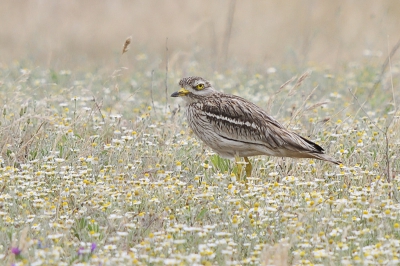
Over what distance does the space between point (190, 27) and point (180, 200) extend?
10486mm

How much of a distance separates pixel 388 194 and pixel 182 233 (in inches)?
73.1

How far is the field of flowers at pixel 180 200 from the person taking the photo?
15.9ft

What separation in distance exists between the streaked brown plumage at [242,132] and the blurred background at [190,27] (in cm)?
764

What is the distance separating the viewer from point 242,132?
7113 mm

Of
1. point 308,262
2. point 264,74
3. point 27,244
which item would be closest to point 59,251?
point 27,244

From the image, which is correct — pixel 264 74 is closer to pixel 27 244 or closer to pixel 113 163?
pixel 113 163

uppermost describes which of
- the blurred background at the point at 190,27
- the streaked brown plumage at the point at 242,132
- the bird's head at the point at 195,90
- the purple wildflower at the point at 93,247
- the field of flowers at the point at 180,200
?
the blurred background at the point at 190,27

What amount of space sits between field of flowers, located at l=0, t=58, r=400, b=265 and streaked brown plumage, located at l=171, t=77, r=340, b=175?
19 centimetres

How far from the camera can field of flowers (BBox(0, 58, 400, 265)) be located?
4840 millimetres

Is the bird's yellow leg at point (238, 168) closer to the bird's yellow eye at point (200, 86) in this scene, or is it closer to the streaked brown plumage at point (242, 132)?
the streaked brown plumage at point (242, 132)

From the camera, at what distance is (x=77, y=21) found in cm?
1689

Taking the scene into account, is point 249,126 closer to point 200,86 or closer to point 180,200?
point 200,86

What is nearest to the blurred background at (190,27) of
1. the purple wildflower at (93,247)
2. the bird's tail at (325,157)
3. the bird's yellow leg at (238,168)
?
the bird's yellow leg at (238,168)

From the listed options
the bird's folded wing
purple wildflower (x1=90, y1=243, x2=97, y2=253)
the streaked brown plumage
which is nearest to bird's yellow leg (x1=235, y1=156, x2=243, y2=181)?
the streaked brown plumage
